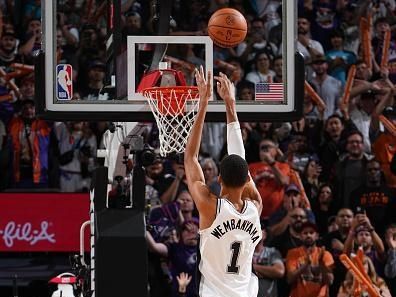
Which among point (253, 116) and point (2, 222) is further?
point (2, 222)

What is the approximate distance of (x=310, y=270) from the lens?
980 centimetres

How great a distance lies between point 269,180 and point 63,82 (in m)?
4.04

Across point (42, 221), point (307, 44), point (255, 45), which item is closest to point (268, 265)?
point (42, 221)

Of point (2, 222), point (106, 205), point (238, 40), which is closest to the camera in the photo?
point (238, 40)

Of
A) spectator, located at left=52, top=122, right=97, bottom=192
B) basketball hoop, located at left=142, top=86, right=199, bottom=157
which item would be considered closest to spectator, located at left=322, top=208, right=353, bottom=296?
spectator, located at left=52, top=122, right=97, bottom=192

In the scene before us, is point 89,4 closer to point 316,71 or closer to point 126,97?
point 316,71

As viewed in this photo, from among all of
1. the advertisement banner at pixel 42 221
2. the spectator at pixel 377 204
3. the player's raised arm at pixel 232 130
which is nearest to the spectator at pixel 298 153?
the spectator at pixel 377 204

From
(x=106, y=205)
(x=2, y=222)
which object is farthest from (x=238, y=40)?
(x=2, y=222)

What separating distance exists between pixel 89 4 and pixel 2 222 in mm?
3293

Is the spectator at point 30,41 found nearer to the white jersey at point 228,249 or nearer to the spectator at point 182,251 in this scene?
the spectator at point 182,251

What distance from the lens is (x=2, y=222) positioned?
33.3ft

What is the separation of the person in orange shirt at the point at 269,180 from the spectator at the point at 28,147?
219cm

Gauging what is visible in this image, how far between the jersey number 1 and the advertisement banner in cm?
464

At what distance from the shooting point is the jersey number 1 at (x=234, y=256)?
5633 mm
